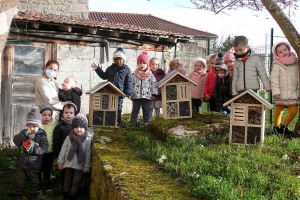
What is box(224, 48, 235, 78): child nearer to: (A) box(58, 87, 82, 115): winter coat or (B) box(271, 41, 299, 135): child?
(B) box(271, 41, 299, 135): child

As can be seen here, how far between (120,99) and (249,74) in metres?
2.32

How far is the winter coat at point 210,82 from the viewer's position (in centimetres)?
773

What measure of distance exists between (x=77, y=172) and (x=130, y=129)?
5.31 feet

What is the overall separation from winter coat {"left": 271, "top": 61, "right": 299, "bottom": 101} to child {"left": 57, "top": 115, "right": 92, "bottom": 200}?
2.82 meters

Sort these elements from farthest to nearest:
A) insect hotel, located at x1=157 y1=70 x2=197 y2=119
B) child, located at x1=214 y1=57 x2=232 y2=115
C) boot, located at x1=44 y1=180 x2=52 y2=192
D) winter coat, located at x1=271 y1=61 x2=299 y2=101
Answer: child, located at x1=214 y1=57 x2=232 y2=115
insect hotel, located at x1=157 y1=70 x2=197 y2=119
winter coat, located at x1=271 y1=61 x2=299 y2=101
boot, located at x1=44 y1=180 x2=52 y2=192

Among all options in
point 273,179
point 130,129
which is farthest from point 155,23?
point 273,179

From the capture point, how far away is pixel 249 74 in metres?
6.70

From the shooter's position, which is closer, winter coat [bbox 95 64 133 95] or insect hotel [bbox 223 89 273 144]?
insect hotel [bbox 223 89 273 144]

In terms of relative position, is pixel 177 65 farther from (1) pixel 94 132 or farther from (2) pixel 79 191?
(2) pixel 79 191

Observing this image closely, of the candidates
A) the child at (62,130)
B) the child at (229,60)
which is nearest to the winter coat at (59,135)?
the child at (62,130)

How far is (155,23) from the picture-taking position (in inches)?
1296

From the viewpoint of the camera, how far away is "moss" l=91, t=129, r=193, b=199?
159 inches

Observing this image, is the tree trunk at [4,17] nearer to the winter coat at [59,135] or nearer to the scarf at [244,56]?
the winter coat at [59,135]

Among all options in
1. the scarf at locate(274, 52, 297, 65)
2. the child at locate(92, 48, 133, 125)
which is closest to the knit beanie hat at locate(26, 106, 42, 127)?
the child at locate(92, 48, 133, 125)
